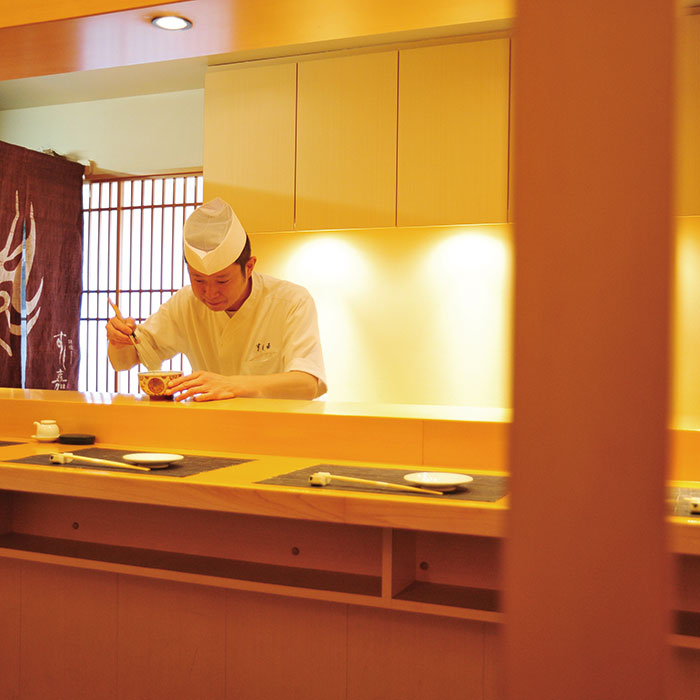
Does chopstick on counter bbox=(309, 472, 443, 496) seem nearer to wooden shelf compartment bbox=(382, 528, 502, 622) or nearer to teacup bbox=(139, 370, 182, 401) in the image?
wooden shelf compartment bbox=(382, 528, 502, 622)

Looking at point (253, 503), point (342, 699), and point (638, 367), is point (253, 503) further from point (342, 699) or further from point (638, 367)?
point (638, 367)

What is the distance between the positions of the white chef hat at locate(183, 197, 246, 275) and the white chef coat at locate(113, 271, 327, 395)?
0.89ft

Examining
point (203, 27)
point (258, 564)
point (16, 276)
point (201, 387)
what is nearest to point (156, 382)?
point (201, 387)

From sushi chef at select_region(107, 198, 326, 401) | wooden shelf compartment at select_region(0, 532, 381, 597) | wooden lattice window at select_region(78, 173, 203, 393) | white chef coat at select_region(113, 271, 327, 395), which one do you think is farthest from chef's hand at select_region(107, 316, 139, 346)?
wooden lattice window at select_region(78, 173, 203, 393)

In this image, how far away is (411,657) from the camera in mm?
1454

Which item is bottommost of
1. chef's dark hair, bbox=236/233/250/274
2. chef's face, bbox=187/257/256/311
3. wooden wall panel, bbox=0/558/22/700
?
wooden wall panel, bbox=0/558/22/700

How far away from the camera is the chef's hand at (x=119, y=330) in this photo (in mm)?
2488

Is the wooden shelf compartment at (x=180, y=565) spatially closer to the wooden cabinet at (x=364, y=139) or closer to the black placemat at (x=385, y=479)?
the black placemat at (x=385, y=479)

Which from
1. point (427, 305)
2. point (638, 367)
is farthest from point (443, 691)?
point (427, 305)

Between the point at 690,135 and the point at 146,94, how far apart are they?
3.33 meters

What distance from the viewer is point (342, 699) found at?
4.95 ft

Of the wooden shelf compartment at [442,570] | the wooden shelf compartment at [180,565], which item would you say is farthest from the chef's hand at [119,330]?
the wooden shelf compartment at [442,570]

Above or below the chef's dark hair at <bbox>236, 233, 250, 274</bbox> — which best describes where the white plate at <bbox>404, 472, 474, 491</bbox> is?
below

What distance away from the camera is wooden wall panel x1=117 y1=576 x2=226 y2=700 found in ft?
5.37
